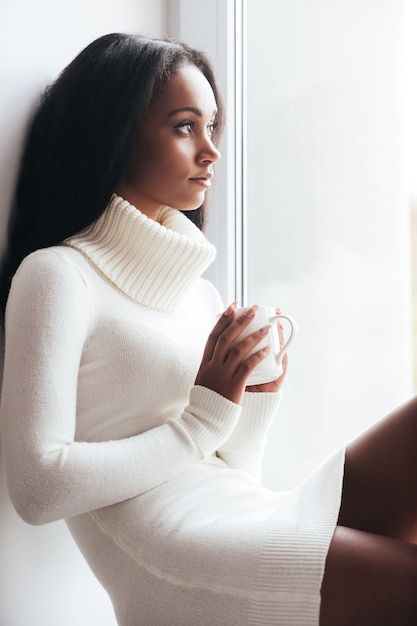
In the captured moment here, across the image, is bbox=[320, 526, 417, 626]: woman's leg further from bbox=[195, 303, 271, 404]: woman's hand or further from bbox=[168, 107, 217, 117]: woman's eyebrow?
bbox=[168, 107, 217, 117]: woman's eyebrow

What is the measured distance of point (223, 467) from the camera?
1211 mm

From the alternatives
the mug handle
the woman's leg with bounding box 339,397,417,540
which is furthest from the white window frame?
the woman's leg with bounding box 339,397,417,540

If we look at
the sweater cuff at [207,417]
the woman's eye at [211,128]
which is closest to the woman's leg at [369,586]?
the sweater cuff at [207,417]

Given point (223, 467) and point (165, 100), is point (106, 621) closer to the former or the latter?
point (223, 467)

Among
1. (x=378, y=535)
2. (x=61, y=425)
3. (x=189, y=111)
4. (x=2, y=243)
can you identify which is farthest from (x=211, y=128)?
(x=378, y=535)

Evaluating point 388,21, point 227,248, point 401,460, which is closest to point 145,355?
point 401,460

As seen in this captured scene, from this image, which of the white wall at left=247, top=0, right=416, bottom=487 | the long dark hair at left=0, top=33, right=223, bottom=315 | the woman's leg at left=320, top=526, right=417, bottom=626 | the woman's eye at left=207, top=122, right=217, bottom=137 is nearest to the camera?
the woman's leg at left=320, top=526, right=417, bottom=626

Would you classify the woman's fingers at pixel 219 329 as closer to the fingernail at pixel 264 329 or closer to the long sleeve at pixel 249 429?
the fingernail at pixel 264 329

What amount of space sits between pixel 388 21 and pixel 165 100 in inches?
20.5

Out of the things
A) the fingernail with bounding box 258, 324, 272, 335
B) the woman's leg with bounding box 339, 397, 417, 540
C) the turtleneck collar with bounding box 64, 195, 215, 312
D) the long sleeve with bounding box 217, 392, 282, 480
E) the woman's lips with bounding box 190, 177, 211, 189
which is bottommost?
the long sleeve with bounding box 217, 392, 282, 480

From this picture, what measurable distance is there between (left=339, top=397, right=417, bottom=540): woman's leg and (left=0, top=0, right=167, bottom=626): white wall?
51 centimetres

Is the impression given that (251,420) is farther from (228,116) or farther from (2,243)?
(228,116)

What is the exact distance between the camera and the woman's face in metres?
1.24

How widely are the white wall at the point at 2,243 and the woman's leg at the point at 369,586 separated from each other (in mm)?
554
